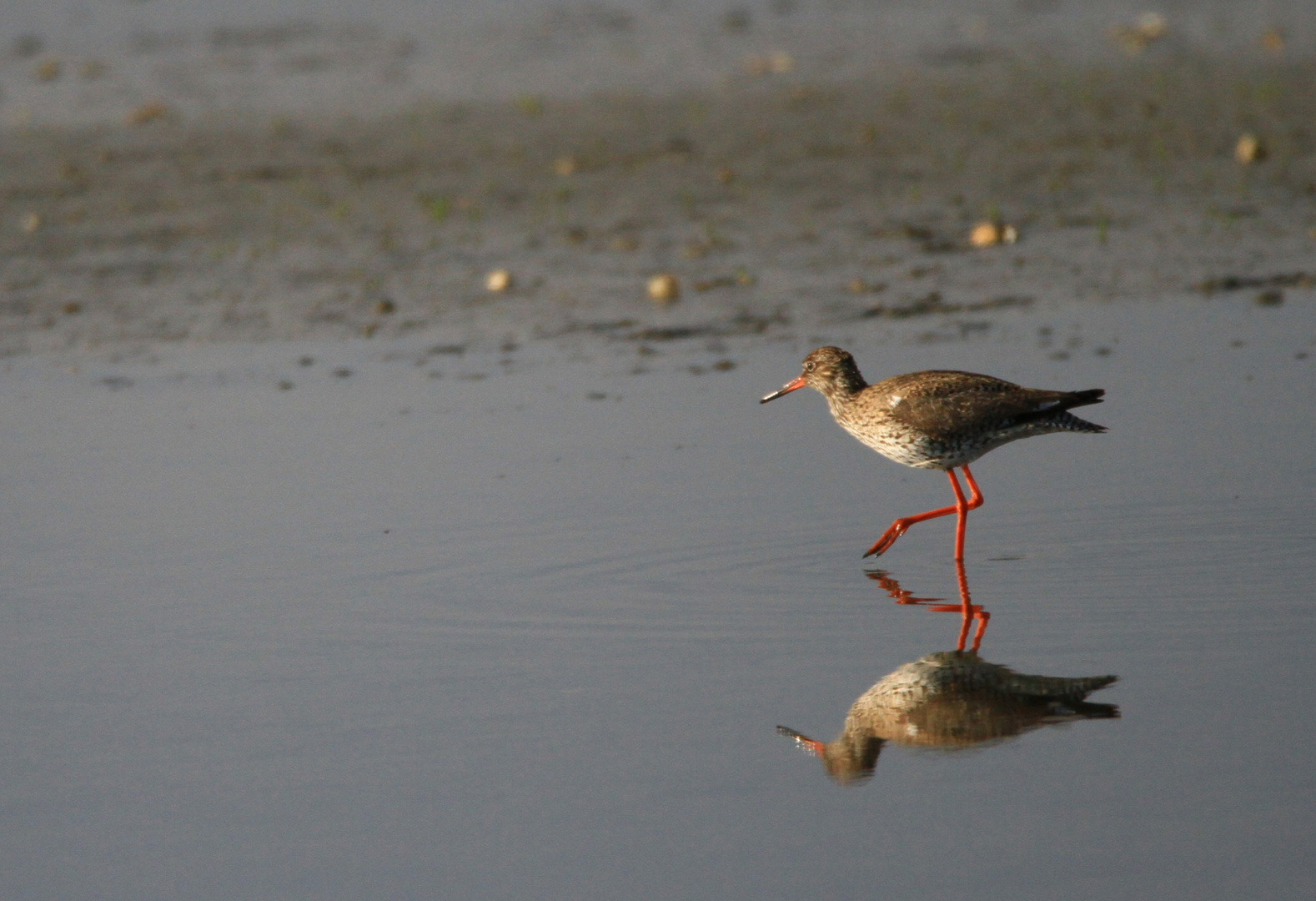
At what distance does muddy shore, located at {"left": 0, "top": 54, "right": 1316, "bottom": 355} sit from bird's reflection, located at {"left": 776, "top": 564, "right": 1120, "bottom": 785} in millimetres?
5213

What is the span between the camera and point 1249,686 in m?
5.09

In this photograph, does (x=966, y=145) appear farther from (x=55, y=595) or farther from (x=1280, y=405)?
(x=55, y=595)

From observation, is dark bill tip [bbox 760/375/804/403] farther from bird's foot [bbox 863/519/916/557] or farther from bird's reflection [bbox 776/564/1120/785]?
bird's reflection [bbox 776/564/1120/785]

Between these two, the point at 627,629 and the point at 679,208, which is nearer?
the point at 627,629

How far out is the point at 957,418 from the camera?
7230mm

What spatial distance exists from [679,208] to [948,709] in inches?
353

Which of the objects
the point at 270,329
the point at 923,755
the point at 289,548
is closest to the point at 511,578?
the point at 289,548

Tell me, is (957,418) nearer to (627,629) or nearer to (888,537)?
(888,537)

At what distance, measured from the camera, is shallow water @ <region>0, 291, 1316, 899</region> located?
4.33 metres

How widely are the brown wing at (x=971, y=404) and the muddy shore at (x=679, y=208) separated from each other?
9.72 feet

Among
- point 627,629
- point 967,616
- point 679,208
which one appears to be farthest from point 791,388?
point 679,208

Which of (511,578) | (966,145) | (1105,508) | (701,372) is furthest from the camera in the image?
(966,145)

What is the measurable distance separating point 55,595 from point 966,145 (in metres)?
9.95

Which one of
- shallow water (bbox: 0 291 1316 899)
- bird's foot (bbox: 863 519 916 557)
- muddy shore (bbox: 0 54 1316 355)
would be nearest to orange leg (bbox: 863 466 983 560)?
bird's foot (bbox: 863 519 916 557)
